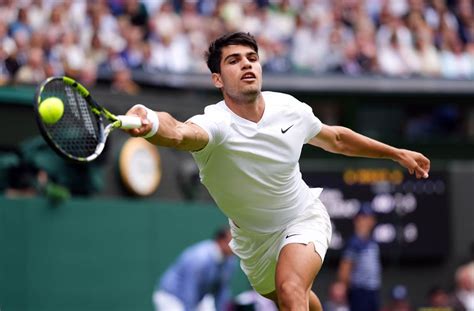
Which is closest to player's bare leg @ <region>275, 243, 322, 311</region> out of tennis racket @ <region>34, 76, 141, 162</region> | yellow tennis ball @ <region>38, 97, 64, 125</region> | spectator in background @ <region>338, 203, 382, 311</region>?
tennis racket @ <region>34, 76, 141, 162</region>

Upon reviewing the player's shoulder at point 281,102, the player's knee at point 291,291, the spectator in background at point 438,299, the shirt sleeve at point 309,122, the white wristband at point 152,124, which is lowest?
the spectator in background at point 438,299

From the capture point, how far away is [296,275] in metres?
7.53

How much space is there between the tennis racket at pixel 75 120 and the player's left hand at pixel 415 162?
2.51 metres

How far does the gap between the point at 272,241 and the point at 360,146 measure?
991 millimetres

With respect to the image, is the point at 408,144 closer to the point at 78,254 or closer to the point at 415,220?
the point at 415,220

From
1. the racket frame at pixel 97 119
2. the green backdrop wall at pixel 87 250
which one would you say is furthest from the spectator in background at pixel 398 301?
the racket frame at pixel 97 119

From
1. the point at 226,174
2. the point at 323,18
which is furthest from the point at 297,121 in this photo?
the point at 323,18

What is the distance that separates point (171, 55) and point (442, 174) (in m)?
4.72

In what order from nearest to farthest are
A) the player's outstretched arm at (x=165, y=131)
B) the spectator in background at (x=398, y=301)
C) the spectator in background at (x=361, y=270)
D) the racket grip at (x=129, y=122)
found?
the racket grip at (x=129, y=122) < the player's outstretched arm at (x=165, y=131) < the spectator in background at (x=361, y=270) < the spectator in background at (x=398, y=301)

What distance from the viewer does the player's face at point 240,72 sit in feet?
24.7

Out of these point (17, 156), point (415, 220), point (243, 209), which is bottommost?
point (415, 220)

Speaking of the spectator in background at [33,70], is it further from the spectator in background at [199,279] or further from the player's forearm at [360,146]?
the player's forearm at [360,146]

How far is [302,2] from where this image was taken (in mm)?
20000

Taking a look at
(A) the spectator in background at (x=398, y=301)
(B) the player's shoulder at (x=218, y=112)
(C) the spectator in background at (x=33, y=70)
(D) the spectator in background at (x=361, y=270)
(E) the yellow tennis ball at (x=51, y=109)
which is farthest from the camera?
(A) the spectator in background at (x=398, y=301)
